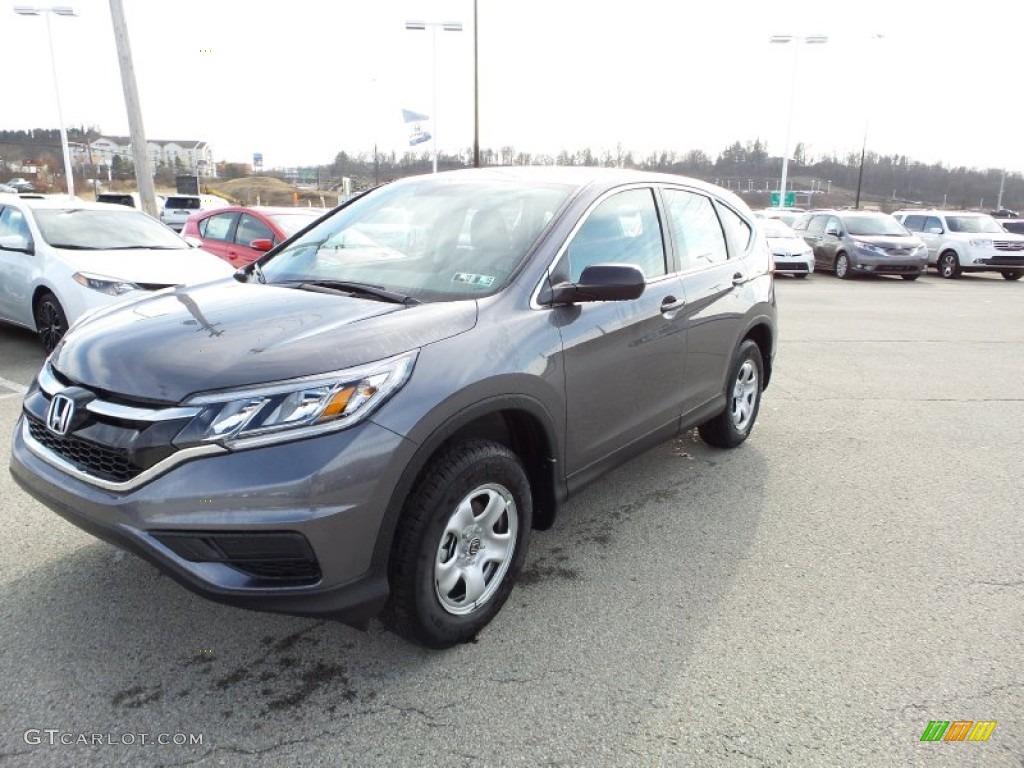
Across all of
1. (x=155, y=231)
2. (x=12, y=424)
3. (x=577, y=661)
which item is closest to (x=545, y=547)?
(x=577, y=661)

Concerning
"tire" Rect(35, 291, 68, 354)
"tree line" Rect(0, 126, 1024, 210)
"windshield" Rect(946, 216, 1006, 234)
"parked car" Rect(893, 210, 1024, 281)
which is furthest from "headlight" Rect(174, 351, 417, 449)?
"tree line" Rect(0, 126, 1024, 210)

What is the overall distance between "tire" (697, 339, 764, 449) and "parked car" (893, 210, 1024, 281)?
18183 mm

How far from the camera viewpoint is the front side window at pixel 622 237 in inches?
135

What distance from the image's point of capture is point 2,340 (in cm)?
831

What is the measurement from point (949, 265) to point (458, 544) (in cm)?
2182

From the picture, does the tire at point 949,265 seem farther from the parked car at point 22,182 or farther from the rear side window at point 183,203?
the parked car at point 22,182

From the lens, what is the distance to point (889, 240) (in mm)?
18719

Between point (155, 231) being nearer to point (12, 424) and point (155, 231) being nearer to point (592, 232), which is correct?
point (12, 424)

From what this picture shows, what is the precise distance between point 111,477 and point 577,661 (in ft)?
5.68

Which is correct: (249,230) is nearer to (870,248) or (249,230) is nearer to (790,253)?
(790,253)

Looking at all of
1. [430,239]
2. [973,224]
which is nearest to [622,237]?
[430,239]

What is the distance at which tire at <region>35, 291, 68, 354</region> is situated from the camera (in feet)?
23.0

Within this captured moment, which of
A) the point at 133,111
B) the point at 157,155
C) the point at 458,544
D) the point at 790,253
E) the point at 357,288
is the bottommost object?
the point at 790,253

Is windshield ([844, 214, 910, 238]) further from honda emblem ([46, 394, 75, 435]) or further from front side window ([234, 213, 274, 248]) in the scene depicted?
honda emblem ([46, 394, 75, 435])
